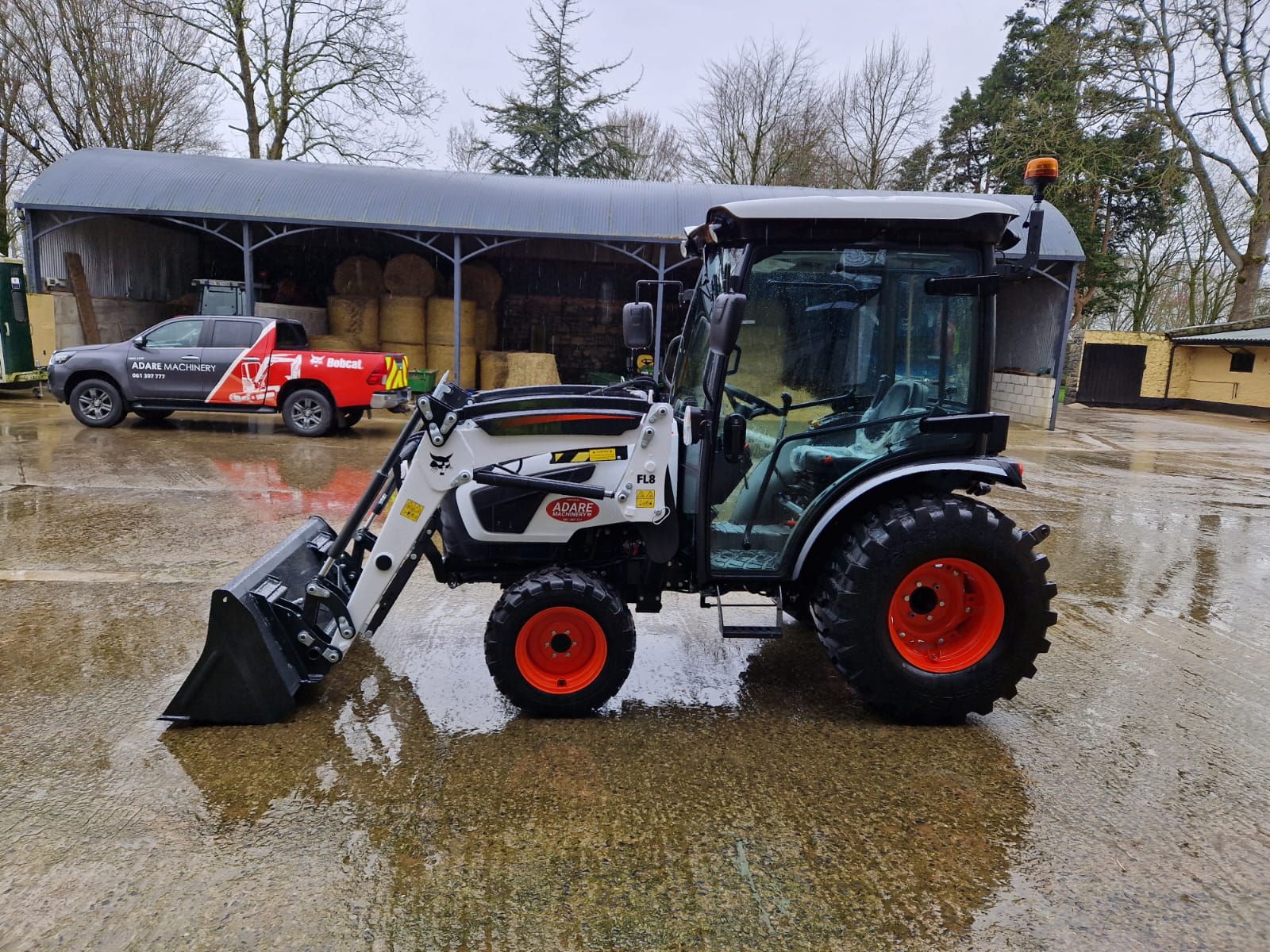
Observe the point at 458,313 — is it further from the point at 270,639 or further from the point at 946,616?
the point at 946,616

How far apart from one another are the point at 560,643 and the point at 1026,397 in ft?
54.8

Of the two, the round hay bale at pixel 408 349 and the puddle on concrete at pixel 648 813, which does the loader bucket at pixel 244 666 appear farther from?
the round hay bale at pixel 408 349

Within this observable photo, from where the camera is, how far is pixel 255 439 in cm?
1116

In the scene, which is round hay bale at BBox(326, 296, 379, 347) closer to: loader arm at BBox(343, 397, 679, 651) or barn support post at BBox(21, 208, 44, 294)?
barn support post at BBox(21, 208, 44, 294)

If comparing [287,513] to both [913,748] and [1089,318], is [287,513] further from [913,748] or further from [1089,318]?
[1089,318]

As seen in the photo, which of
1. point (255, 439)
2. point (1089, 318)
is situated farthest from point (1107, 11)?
point (255, 439)

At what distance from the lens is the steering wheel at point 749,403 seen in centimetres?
346

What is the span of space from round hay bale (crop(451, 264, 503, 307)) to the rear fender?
15615mm

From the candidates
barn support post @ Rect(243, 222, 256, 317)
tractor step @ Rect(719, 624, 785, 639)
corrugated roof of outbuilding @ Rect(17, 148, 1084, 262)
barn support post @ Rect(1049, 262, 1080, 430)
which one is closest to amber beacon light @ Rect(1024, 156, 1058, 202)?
tractor step @ Rect(719, 624, 785, 639)

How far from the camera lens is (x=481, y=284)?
1839cm

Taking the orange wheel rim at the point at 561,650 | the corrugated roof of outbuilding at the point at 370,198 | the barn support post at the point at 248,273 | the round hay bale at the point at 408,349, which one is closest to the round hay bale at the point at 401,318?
the round hay bale at the point at 408,349

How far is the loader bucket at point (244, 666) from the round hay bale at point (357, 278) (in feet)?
49.2

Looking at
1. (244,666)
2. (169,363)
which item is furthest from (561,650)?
(169,363)

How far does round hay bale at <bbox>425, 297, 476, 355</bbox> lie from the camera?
1695cm
